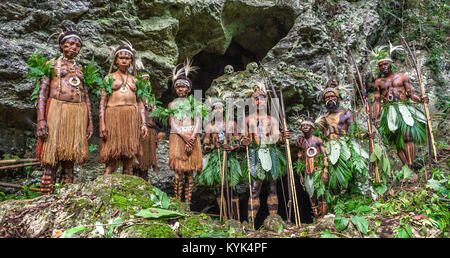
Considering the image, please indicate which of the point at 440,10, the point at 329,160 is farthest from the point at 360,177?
the point at 440,10

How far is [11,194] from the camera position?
5.21 meters

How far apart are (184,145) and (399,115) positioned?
12.0ft

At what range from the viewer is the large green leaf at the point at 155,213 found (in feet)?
9.33

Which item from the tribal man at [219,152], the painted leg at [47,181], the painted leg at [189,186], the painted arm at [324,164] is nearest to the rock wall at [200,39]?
the tribal man at [219,152]

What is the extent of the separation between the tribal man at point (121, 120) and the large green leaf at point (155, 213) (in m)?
1.69

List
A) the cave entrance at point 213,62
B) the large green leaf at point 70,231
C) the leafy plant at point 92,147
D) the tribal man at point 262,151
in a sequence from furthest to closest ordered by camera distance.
A: the cave entrance at point 213,62 → the leafy plant at point 92,147 → the tribal man at point 262,151 → the large green leaf at point 70,231

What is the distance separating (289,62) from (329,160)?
10.3ft

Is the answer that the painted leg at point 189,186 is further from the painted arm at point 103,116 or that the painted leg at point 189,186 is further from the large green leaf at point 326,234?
the large green leaf at point 326,234

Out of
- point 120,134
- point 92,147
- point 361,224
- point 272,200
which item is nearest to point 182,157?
point 120,134

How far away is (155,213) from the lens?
2.90 metres

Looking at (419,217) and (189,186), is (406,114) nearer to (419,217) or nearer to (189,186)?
(419,217)
